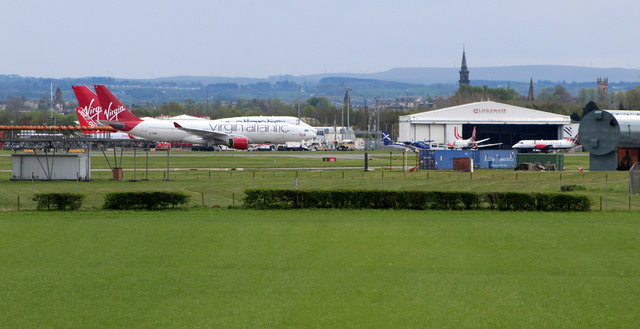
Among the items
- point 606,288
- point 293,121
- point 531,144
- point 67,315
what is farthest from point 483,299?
point 293,121

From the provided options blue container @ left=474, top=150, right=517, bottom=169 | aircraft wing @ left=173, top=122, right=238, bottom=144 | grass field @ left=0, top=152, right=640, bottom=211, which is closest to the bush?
grass field @ left=0, top=152, right=640, bottom=211

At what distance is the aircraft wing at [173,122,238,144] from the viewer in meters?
99.6

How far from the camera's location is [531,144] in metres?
120

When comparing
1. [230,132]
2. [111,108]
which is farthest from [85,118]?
[230,132]

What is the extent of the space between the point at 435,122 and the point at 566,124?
74.7 feet

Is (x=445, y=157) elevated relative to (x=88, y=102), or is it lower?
lower

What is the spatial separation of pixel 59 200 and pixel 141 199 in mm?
3795

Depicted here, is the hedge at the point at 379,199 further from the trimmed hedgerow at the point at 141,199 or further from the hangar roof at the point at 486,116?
the hangar roof at the point at 486,116

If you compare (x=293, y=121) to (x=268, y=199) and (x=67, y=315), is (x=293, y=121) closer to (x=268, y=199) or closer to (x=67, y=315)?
(x=268, y=199)

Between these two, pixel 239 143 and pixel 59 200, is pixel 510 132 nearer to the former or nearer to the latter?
pixel 239 143

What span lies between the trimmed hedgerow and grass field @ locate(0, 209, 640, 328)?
11.6 ft

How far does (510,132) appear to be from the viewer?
142375mm

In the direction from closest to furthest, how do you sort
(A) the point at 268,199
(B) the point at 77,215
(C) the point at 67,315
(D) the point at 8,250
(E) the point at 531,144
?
(C) the point at 67,315 < (D) the point at 8,250 < (B) the point at 77,215 < (A) the point at 268,199 < (E) the point at 531,144

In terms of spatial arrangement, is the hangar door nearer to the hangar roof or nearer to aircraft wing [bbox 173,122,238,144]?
the hangar roof
